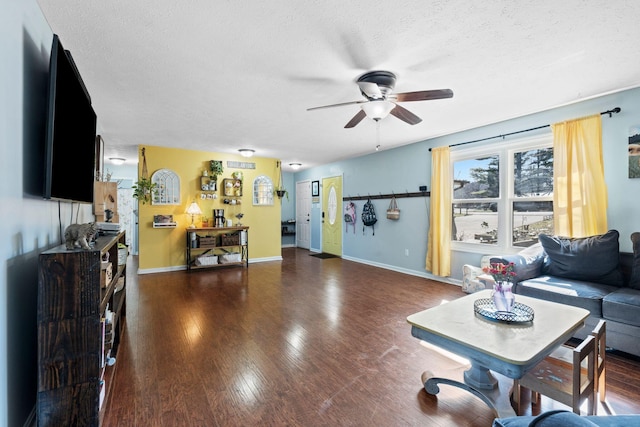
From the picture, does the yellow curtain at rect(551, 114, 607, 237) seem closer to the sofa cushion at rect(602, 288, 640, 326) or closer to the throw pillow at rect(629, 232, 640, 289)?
the throw pillow at rect(629, 232, 640, 289)

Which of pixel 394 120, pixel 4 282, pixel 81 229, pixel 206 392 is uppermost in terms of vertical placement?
pixel 394 120

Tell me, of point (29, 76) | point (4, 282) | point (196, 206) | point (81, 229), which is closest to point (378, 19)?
point (29, 76)

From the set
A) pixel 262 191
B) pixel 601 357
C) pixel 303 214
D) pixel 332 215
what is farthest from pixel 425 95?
pixel 303 214

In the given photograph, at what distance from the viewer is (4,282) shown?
1.29 metres

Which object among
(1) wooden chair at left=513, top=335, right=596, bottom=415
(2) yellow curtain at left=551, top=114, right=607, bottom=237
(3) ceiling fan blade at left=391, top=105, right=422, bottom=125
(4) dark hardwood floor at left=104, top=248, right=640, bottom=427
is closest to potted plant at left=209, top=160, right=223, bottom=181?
(4) dark hardwood floor at left=104, top=248, right=640, bottom=427

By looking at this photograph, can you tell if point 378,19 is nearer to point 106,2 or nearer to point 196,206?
point 106,2

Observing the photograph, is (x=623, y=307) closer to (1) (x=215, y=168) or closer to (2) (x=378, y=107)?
(2) (x=378, y=107)

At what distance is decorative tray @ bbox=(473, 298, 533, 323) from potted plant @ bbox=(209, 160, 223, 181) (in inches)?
207

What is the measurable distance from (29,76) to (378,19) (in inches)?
81.4

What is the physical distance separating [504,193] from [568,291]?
1774mm

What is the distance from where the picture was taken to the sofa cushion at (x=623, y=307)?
2.25 metres

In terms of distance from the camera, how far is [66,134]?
68.1 inches

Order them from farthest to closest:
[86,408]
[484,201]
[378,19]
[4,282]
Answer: [484,201] → [378,19] → [86,408] → [4,282]

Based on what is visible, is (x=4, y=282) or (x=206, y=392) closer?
(x=4, y=282)
